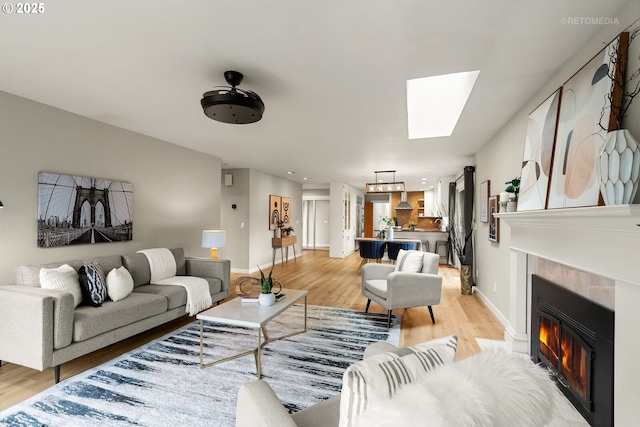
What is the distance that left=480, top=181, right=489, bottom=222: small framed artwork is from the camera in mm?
4248

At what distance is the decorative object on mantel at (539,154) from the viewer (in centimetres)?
215

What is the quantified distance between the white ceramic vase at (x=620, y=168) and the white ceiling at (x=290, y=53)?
2.63ft

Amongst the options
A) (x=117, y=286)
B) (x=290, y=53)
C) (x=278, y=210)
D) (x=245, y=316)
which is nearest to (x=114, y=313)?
(x=117, y=286)

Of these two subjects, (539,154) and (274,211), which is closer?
(539,154)

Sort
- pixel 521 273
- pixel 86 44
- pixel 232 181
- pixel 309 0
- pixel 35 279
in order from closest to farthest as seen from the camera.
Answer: pixel 309 0 < pixel 86 44 < pixel 35 279 < pixel 521 273 < pixel 232 181

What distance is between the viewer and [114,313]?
8.73 feet

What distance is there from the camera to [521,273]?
2.86 metres

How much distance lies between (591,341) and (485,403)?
4.98 ft

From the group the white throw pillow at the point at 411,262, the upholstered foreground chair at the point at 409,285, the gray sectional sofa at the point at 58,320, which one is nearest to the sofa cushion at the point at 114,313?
the gray sectional sofa at the point at 58,320

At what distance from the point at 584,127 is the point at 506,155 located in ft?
6.03

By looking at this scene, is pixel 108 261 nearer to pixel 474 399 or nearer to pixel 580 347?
pixel 474 399

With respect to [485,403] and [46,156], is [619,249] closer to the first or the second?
[485,403]

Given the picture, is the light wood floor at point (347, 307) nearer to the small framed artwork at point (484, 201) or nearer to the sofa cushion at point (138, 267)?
the sofa cushion at point (138, 267)

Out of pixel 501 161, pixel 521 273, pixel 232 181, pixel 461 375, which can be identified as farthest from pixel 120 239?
pixel 501 161
